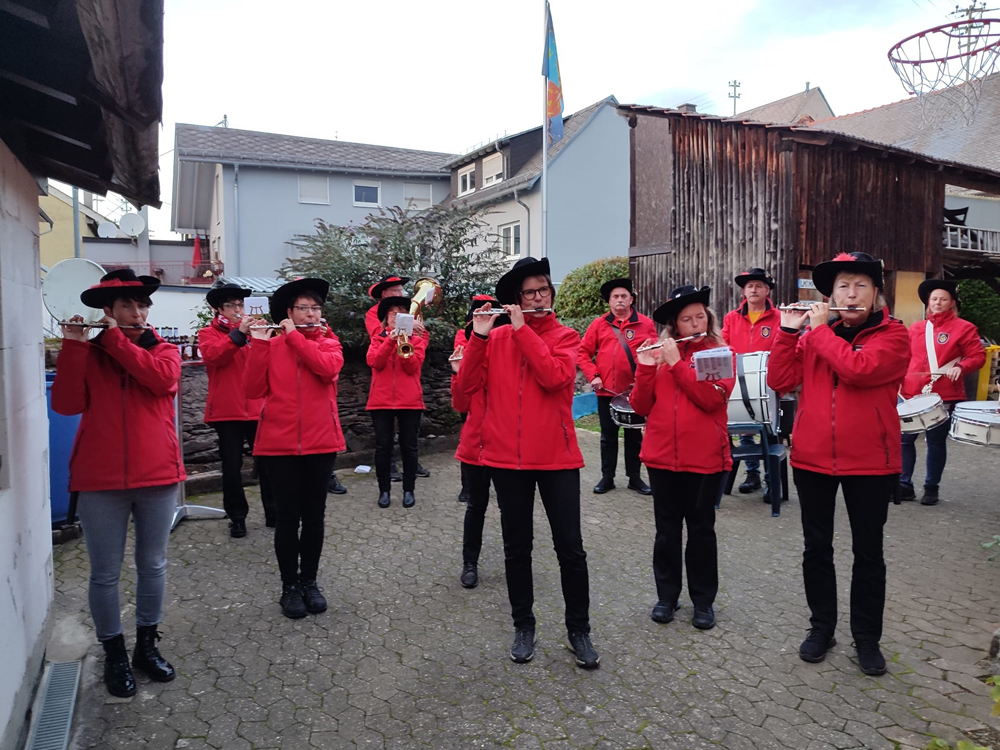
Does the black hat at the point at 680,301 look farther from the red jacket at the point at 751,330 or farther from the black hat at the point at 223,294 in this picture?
the black hat at the point at 223,294

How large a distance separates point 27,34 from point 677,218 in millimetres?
14122

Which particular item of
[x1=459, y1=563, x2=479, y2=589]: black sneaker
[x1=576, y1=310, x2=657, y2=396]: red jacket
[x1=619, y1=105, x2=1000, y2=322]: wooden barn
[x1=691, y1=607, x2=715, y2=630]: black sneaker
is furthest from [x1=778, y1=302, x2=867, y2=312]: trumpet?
[x1=619, y1=105, x2=1000, y2=322]: wooden barn

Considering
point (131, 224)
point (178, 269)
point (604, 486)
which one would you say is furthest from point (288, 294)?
point (178, 269)

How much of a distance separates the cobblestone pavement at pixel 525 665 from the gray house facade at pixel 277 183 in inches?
826

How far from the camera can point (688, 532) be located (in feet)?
14.3

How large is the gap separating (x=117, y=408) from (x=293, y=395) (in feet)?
3.55

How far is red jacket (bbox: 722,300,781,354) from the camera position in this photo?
6.82 meters

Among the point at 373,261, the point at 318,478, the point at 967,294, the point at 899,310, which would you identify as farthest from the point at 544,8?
the point at 967,294

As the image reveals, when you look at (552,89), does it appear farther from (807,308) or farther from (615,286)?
(807,308)

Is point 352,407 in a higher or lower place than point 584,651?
higher

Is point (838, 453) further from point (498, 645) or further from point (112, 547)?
point (112, 547)

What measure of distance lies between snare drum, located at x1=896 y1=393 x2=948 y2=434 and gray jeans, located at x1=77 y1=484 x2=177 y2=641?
5.34 m

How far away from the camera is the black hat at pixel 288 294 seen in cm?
454

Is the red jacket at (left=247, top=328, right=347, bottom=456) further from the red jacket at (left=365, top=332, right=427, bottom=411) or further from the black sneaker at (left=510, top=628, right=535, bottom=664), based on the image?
the red jacket at (left=365, top=332, right=427, bottom=411)
